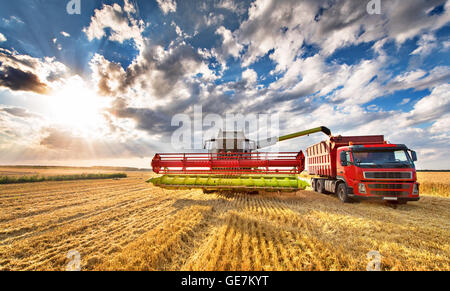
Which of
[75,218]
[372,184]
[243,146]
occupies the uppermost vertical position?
[243,146]

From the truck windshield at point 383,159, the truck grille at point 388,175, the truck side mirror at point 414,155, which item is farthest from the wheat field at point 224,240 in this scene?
the truck side mirror at point 414,155

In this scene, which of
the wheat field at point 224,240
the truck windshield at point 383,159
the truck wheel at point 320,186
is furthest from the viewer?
the truck wheel at point 320,186

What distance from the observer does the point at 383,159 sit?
7.44 m

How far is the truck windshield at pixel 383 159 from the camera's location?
7.09 m

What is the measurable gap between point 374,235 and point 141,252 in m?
5.23

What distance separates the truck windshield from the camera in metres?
7.09

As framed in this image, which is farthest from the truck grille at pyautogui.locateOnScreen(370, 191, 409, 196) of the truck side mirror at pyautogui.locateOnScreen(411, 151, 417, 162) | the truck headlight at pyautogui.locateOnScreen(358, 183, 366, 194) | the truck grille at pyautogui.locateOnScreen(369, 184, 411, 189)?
the truck side mirror at pyautogui.locateOnScreen(411, 151, 417, 162)

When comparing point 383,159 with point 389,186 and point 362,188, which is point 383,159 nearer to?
point 389,186

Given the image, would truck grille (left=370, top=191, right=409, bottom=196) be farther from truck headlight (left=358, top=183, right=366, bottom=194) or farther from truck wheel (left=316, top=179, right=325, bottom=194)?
truck wheel (left=316, top=179, right=325, bottom=194)

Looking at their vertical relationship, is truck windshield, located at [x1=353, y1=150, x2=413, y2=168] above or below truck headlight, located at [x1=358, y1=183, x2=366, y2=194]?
above

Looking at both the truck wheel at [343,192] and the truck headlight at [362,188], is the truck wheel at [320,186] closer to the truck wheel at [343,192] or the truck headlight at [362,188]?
the truck wheel at [343,192]
